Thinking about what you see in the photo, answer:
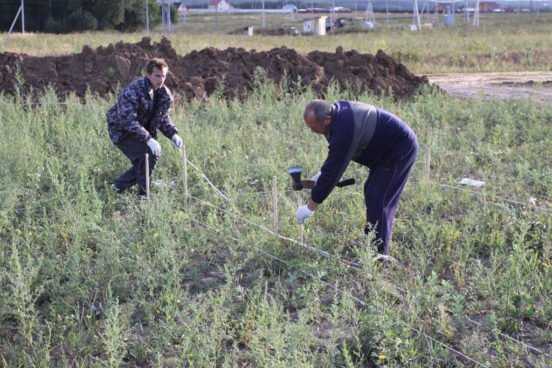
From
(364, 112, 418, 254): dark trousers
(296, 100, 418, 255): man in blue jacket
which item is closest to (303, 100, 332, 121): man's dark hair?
(296, 100, 418, 255): man in blue jacket

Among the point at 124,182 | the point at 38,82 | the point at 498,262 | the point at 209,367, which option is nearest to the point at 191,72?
the point at 38,82

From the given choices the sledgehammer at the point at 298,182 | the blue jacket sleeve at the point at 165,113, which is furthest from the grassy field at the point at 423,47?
the sledgehammer at the point at 298,182

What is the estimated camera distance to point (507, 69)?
22594mm

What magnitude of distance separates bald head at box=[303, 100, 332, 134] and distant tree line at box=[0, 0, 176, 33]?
2914 cm

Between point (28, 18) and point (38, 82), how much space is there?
73.0 ft

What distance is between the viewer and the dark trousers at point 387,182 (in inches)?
228

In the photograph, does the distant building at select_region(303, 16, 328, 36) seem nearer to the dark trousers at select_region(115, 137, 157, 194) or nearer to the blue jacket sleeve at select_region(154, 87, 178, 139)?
the blue jacket sleeve at select_region(154, 87, 178, 139)

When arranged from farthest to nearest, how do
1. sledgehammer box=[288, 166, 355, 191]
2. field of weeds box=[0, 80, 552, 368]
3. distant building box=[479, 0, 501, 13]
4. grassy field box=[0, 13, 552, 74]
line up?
distant building box=[479, 0, 501, 13], grassy field box=[0, 13, 552, 74], sledgehammer box=[288, 166, 355, 191], field of weeds box=[0, 80, 552, 368]

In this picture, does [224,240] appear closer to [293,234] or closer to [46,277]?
[293,234]

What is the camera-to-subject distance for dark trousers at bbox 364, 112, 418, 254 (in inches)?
228

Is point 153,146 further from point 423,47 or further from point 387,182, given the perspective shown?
point 423,47

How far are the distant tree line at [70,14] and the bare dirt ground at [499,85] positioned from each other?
19730 millimetres

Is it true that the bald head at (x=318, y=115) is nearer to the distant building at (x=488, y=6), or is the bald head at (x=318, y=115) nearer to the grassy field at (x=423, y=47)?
the grassy field at (x=423, y=47)

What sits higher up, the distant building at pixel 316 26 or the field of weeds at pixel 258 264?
the distant building at pixel 316 26
